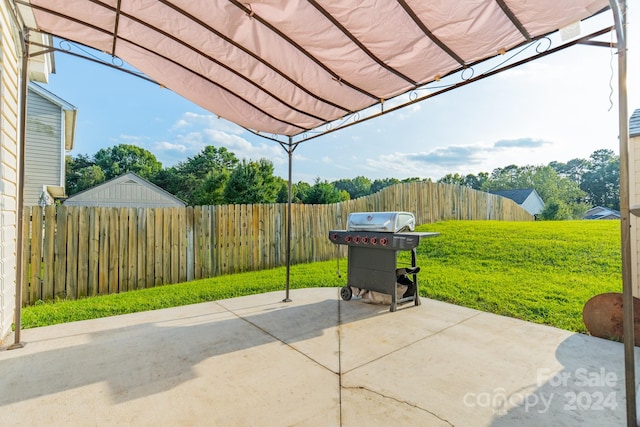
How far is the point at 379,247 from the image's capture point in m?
3.69

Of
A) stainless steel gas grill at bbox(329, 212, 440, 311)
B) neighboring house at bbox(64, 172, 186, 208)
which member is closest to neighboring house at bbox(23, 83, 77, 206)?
neighboring house at bbox(64, 172, 186, 208)

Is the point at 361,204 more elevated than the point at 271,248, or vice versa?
the point at 361,204

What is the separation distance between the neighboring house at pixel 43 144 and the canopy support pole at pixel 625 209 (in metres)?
12.5

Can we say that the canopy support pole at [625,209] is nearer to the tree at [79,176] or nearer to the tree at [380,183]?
the tree at [79,176]

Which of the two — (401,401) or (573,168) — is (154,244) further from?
(573,168)

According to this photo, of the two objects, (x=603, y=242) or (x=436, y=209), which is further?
(x=436, y=209)

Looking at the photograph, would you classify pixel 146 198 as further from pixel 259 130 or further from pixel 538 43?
pixel 538 43

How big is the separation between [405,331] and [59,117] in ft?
40.0

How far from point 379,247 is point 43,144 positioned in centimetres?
1135

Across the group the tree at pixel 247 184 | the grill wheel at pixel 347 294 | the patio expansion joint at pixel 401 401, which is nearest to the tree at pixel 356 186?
the tree at pixel 247 184

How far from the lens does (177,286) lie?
5297mm

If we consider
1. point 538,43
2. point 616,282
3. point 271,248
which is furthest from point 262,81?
point 616,282

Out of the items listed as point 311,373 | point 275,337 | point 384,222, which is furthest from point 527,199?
point 311,373

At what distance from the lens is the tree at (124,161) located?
3508cm
